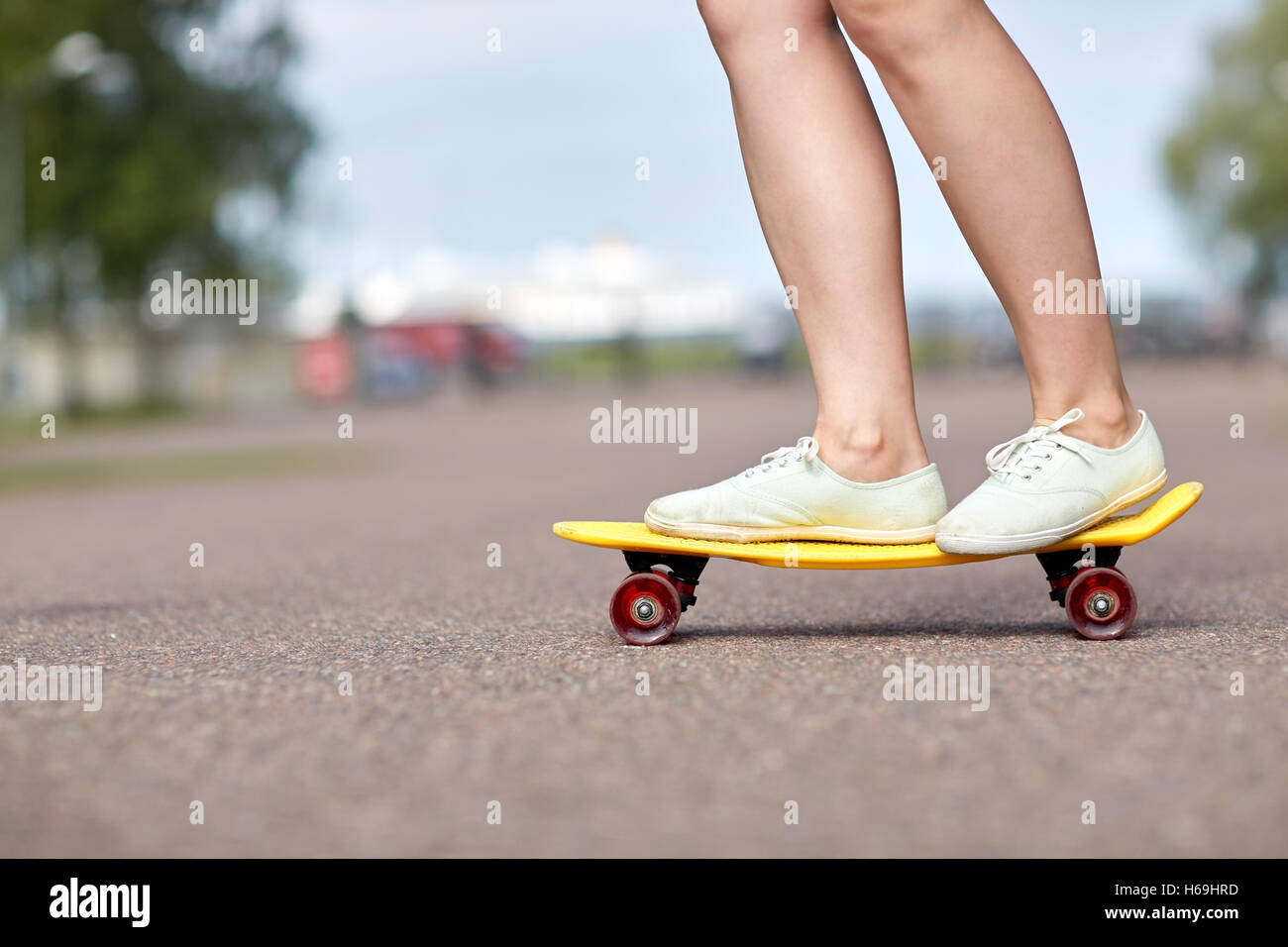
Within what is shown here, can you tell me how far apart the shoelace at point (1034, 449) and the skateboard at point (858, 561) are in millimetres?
140

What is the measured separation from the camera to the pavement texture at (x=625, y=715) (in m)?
1.72

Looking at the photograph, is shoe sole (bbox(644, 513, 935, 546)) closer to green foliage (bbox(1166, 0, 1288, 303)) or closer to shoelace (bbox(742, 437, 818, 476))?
shoelace (bbox(742, 437, 818, 476))

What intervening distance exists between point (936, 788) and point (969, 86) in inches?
53.9

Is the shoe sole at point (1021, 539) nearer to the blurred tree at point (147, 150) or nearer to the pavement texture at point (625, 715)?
the pavement texture at point (625, 715)

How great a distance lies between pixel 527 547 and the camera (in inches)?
220

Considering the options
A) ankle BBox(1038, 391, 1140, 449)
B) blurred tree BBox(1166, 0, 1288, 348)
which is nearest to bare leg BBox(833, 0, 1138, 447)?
ankle BBox(1038, 391, 1140, 449)

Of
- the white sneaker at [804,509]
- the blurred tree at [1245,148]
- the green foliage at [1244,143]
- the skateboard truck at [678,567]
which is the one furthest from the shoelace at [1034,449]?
the green foliage at [1244,143]

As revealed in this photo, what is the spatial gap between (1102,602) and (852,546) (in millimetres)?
430

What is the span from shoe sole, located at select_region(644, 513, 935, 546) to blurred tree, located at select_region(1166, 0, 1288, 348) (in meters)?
42.0

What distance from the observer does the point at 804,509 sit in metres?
2.80

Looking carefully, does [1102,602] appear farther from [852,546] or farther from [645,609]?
[645,609]

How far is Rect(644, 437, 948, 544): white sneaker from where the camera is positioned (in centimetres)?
279
